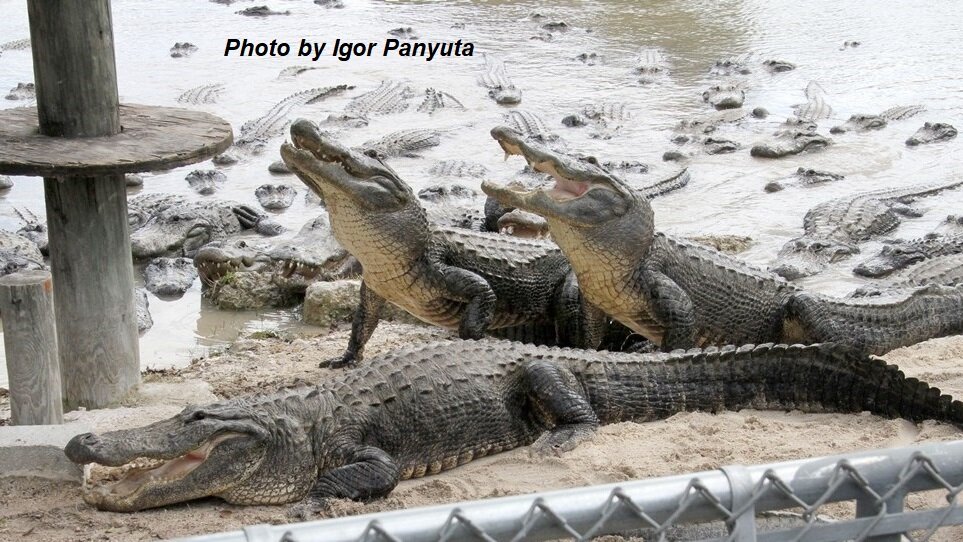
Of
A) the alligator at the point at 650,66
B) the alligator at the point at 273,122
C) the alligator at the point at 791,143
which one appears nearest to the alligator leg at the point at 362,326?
the alligator at the point at 273,122

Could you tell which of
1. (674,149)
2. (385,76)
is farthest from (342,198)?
(385,76)

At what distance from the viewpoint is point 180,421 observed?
3912 millimetres

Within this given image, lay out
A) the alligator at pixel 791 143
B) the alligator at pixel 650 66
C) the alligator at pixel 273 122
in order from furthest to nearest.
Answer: the alligator at pixel 650 66
the alligator at pixel 273 122
the alligator at pixel 791 143

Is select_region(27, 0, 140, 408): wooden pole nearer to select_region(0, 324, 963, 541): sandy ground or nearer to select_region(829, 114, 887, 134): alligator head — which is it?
select_region(0, 324, 963, 541): sandy ground

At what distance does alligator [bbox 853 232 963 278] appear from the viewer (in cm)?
825

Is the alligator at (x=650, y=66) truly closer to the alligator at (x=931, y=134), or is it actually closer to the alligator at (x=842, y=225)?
the alligator at (x=931, y=134)

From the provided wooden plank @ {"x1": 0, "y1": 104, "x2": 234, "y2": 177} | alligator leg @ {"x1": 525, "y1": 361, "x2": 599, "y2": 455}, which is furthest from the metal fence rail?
wooden plank @ {"x1": 0, "y1": 104, "x2": 234, "y2": 177}

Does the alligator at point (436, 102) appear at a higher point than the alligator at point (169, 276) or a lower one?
lower

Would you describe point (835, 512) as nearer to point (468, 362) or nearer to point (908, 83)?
point (468, 362)

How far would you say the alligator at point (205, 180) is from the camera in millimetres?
11250

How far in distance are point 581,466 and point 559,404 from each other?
48 centimetres

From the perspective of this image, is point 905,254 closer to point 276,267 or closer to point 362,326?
point 362,326

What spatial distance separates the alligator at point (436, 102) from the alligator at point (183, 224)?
4.44 meters

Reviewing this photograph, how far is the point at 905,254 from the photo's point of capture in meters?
8.43
